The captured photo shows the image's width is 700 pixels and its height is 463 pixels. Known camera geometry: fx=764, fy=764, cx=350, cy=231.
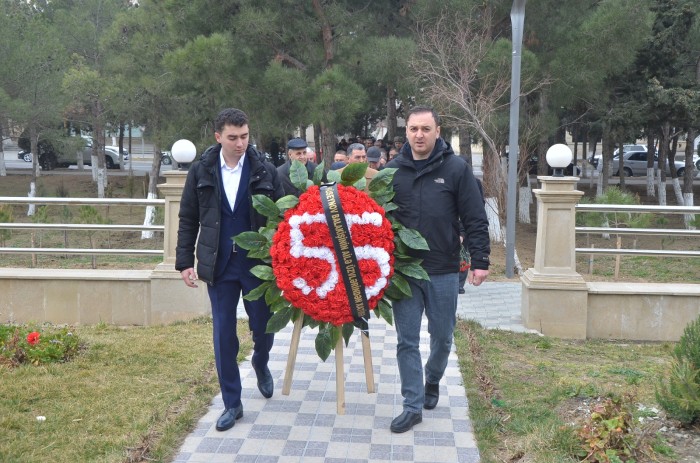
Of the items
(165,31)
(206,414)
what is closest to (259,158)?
(206,414)

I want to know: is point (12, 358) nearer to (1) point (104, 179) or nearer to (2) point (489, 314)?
(2) point (489, 314)

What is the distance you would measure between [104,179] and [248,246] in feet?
82.9

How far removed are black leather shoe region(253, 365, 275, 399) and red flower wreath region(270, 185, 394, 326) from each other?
855mm

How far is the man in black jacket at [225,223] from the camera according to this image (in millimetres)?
4598

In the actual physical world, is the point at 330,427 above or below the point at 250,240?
below

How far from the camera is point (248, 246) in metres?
4.53

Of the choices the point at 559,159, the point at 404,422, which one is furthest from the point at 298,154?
the point at 404,422

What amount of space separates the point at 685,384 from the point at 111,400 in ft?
11.8

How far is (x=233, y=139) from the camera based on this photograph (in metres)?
4.58

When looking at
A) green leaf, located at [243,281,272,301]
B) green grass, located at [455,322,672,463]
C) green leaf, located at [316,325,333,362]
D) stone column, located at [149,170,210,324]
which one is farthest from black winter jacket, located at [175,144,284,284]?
stone column, located at [149,170,210,324]

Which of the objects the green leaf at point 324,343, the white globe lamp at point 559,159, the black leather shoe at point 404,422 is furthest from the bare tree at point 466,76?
the black leather shoe at point 404,422

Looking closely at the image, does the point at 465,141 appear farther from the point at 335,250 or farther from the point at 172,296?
the point at 335,250

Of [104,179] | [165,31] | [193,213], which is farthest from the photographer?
[104,179]

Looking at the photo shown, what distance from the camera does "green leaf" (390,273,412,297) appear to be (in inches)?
178
